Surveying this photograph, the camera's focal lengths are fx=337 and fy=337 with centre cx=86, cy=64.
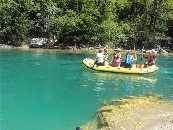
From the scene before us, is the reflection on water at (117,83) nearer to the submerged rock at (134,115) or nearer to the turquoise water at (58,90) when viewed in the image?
the turquoise water at (58,90)

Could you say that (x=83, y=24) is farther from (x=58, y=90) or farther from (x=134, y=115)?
(x=134, y=115)

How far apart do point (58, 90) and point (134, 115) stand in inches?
247

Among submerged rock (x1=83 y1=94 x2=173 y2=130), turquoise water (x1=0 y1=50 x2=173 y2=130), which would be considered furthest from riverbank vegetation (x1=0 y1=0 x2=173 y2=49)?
submerged rock (x1=83 y1=94 x2=173 y2=130)

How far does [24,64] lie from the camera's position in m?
27.0

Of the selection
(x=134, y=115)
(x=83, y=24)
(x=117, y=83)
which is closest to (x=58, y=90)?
A: (x=117, y=83)

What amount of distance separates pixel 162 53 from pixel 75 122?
33.5m

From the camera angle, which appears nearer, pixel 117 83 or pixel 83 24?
pixel 117 83

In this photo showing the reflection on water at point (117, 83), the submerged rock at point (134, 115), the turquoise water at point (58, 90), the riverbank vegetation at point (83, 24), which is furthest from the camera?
the riverbank vegetation at point (83, 24)

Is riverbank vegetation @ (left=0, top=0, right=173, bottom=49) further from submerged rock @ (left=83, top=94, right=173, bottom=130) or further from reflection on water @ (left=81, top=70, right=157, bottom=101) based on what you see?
submerged rock @ (left=83, top=94, right=173, bottom=130)

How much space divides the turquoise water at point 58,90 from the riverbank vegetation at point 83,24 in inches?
668

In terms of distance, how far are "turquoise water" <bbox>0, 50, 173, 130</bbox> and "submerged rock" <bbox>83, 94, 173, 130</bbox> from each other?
639 millimetres

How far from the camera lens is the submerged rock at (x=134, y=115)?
36.4 feet

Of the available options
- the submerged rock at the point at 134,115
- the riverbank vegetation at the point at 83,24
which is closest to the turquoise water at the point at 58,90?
the submerged rock at the point at 134,115

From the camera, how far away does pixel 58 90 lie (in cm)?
1764
